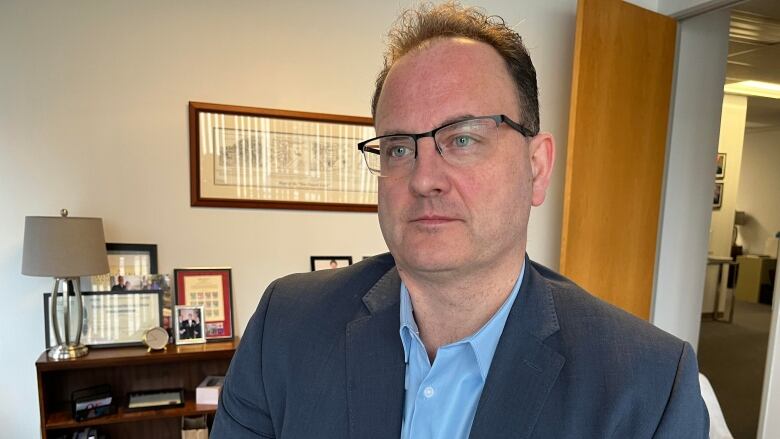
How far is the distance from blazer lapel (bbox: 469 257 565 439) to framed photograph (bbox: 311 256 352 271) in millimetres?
1495

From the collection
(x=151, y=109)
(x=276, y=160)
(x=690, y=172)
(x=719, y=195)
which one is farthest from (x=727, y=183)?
(x=151, y=109)

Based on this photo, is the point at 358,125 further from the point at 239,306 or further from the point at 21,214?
the point at 21,214

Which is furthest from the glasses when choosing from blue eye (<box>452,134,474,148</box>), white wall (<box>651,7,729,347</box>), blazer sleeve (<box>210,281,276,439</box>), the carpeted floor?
the carpeted floor

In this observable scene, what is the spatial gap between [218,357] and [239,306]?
0.28 meters

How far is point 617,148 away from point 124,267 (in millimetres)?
2529

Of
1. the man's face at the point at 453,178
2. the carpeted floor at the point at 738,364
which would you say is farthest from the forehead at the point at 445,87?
the carpeted floor at the point at 738,364

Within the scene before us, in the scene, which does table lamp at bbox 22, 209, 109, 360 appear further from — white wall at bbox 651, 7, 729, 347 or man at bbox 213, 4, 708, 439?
white wall at bbox 651, 7, 729, 347

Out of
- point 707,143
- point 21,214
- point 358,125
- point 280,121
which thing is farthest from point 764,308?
point 21,214

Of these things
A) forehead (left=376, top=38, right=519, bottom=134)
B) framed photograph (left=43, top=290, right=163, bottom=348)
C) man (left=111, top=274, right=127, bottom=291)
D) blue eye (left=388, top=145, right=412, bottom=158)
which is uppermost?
forehead (left=376, top=38, right=519, bottom=134)

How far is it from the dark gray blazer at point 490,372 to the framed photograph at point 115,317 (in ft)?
4.06

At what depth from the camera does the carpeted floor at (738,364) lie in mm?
2736

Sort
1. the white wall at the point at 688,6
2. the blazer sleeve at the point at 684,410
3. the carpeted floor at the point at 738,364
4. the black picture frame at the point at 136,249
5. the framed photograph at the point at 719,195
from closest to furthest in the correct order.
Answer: the blazer sleeve at the point at 684,410 < the black picture frame at the point at 136,249 < the white wall at the point at 688,6 < the carpeted floor at the point at 738,364 < the framed photograph at the point at 719,195

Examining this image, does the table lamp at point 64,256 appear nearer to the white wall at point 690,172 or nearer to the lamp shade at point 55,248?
the lamp shade at point 55,248

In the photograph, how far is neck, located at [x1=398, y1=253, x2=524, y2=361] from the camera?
2.48ft
